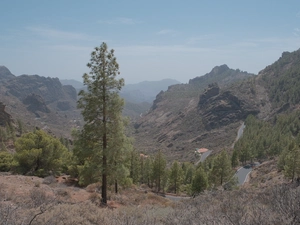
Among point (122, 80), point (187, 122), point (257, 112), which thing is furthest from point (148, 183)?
point (187, 122)

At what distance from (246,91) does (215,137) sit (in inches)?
2063

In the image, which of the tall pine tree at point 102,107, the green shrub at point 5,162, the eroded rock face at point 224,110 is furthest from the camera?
the eroded rock face at point 224,110

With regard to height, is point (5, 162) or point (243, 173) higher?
point (5, 162)

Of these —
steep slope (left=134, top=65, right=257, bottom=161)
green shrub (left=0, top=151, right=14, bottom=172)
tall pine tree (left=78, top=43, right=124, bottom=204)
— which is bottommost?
steep slope (left=134, top=65, right=257, bottom=161)

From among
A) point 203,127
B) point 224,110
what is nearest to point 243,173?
point 203,127

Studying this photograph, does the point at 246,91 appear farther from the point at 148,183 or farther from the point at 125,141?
the point at 125,141

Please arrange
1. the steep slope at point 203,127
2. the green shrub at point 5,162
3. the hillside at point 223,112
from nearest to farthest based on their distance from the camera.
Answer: the green shrub at point 5,162
the hillside at point 223,112
the steep slope at point 203,127

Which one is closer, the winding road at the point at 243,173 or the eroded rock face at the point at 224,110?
the winding road at the point at 243,173

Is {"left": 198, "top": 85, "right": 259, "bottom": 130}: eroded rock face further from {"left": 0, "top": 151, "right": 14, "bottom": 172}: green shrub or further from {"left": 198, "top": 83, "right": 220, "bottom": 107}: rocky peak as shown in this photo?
{"left": 0, "top": 151, "right": 14, "bottom": 172}: green shrub

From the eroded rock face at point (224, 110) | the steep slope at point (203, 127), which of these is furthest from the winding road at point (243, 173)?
the eroded rock face at point (224, 110)

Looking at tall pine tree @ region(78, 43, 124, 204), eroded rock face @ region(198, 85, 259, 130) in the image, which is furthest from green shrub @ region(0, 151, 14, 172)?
eroded rock face @ region(198, 85, 259, 130)

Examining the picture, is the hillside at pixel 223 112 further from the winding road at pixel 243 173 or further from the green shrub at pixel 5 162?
the green shrub at pixel 5 162

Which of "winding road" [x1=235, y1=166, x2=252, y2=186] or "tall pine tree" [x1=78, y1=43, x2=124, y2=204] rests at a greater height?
"tall pine tree" [x1=78, y1=43, x2=124, y2=204]

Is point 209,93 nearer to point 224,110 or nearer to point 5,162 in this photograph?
point 224,110
